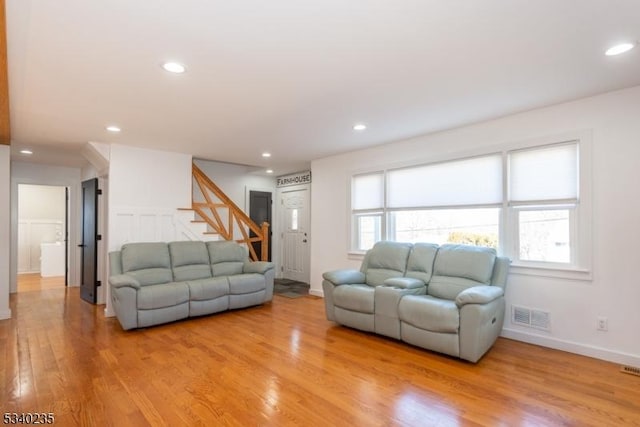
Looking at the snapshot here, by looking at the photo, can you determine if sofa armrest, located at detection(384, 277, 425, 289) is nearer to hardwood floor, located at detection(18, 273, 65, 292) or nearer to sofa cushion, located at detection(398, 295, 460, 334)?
sofa cushion, located at detection(398, 295, 460, 334)

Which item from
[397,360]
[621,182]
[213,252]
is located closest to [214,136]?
[213,252]

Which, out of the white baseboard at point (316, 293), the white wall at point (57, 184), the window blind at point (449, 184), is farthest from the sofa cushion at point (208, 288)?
the white wall at point (57, 184)

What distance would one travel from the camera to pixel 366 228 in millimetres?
5273

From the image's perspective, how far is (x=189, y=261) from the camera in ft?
16.0

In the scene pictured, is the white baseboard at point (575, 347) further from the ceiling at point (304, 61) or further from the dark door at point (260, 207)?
the dark door at point (260, 207)

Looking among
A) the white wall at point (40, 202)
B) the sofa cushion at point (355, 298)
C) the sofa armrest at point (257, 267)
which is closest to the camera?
the sofa cushion at point (355, 298)

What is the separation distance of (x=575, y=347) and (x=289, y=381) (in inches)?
107

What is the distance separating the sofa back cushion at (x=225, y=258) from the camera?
16.8 ft

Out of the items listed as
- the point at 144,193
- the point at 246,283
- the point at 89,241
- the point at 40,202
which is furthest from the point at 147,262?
the point at 40,202

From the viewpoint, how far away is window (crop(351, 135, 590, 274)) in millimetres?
3283

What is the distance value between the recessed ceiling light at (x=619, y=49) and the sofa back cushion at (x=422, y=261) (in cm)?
234

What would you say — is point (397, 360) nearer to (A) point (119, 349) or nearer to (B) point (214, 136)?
(A) point (119, 349)

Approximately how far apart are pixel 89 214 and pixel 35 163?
6.40 feet

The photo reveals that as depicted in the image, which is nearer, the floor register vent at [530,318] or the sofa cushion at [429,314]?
the sofa cushion at [429,314]
